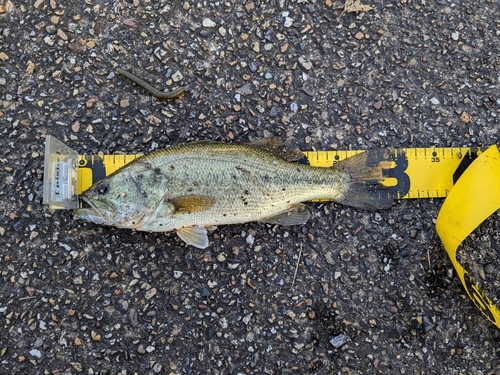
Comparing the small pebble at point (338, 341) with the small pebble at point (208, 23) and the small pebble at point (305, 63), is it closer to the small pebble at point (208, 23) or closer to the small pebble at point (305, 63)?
the small pebble at point (305, 63)

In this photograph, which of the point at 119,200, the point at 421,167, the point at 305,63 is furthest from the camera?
the point at 305,63

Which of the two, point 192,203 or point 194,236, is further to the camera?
point 194,236

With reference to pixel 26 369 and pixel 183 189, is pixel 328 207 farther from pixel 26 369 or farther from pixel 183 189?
pixel 26 369

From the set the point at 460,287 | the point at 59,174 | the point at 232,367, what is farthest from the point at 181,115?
the point at 460,287

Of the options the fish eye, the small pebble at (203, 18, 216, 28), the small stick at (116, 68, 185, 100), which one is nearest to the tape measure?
the small stick at (116, 68, 185, 100)

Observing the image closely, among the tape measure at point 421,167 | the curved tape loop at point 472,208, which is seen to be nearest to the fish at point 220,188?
the tape measure at point 421,167

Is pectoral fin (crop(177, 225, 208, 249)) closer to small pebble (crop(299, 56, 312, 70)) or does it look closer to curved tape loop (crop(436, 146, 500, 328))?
small pebble (crop(299, 56, 312, 70))

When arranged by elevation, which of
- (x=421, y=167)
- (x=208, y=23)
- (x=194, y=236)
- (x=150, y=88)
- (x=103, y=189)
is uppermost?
(x=208, y=23)

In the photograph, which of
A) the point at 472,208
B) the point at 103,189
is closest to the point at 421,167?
the point at 472,208

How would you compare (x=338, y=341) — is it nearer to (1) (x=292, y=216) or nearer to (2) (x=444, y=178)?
(1) (x=292, y=216)
